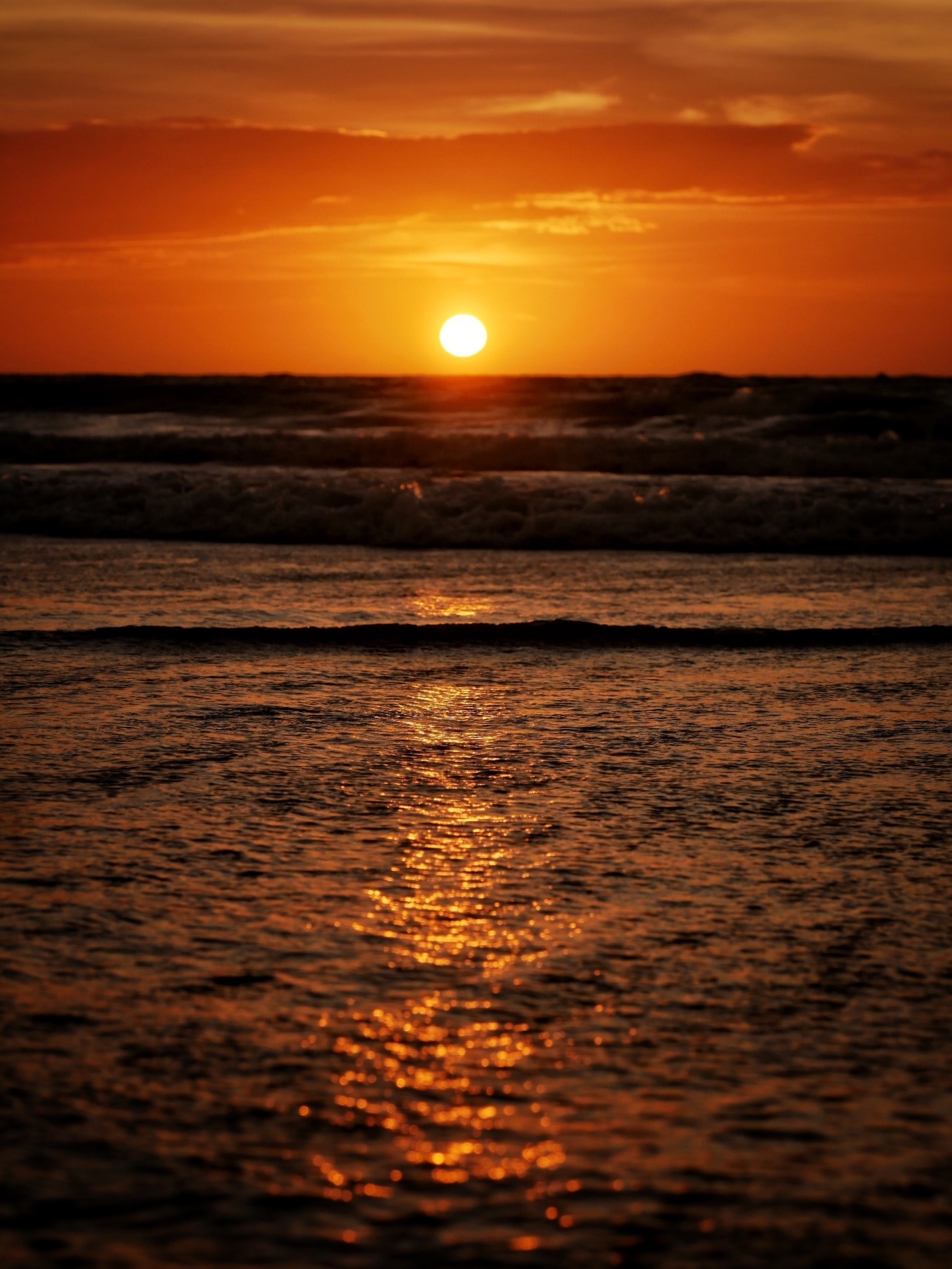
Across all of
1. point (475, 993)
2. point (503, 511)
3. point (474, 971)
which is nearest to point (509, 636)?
point (474, 971)

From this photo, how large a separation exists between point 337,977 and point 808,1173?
1.00 meters

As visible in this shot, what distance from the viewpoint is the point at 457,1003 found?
99.6 inches

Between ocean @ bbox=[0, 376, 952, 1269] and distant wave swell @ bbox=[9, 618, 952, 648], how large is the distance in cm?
3

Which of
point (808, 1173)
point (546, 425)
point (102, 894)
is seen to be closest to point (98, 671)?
point (102, 894)

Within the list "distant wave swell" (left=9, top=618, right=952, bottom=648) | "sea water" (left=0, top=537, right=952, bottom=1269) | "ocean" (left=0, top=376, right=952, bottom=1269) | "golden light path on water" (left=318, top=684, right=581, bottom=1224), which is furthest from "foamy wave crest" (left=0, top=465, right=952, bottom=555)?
"golden light path on water" (left=318, top=684, right=581, bottom=1224)

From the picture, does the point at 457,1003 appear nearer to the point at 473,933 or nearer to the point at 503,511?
the point at 473,933

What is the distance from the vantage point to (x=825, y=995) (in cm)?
258

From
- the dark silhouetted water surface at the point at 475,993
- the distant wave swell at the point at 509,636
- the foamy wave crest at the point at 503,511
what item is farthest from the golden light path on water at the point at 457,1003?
the foamy wave crest at the point at 503,511

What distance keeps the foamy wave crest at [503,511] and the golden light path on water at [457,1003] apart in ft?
31.2

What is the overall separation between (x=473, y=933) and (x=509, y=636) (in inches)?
160

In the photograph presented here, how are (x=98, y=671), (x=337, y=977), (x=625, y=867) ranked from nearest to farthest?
1. (x=337, y=977)
2. (x=625, y=867)
3. (x=98, y=671)

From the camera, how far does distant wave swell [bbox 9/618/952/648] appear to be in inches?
260

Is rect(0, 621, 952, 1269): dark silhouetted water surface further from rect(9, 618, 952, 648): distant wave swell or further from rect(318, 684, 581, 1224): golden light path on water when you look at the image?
rect(9, 618, 952, 648): distant wave swell

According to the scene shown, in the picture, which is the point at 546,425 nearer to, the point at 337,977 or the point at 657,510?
the point at 657,510
